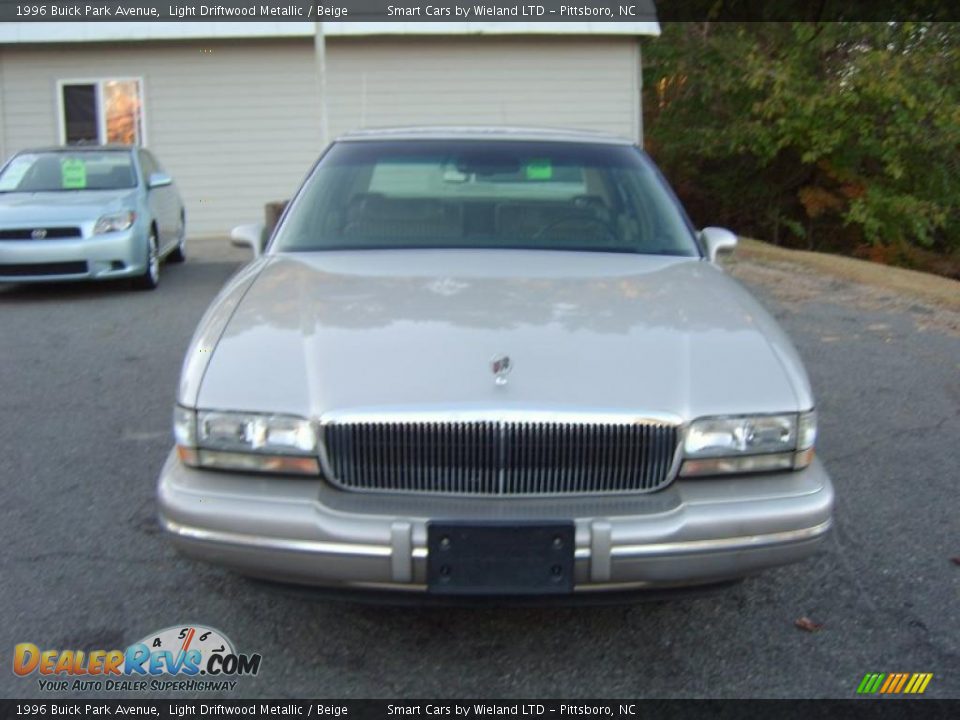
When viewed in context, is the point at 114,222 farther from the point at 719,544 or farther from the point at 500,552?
the point at 719,544

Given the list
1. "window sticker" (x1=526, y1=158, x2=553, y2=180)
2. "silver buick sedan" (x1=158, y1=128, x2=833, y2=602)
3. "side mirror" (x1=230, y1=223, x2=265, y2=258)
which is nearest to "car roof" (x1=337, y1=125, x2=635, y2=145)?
"window sticker" (x1=526, y1=158, x2=553, y2=180)

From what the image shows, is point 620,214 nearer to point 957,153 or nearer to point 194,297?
point 194,297

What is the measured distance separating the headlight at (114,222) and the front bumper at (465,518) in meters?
7.43

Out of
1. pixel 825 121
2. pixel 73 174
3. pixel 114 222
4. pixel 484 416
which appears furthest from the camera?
pixel 825 121

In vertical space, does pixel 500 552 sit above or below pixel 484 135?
below

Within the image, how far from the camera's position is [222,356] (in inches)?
126

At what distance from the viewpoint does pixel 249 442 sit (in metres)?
2.99

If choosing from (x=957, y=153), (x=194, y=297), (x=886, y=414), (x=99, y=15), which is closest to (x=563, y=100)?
(x=957, y=153)

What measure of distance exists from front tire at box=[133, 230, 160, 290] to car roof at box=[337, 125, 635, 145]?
5.95 m

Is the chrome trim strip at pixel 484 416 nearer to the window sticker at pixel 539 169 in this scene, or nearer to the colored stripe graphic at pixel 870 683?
the colored stripe graphic at pixel 870 683

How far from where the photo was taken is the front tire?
34.1ft

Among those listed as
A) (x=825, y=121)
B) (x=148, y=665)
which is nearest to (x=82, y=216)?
(x=148, y=665)

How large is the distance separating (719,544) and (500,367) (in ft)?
2.52

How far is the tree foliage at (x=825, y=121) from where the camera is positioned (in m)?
15.5
